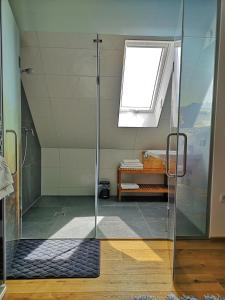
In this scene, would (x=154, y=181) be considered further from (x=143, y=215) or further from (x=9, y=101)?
(x=9, y=101)

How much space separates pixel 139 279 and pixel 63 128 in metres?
2.71

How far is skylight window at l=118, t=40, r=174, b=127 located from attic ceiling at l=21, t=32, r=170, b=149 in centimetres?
14

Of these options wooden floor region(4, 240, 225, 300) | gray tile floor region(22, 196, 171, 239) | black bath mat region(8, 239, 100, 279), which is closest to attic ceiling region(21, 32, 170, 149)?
gray tile floor region(22, 196, 171, 239)

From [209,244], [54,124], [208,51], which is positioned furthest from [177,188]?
[54,124]

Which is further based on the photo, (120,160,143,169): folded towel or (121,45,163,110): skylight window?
(120,160,143,169): folded towel

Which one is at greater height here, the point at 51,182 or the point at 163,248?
the point at 51,182

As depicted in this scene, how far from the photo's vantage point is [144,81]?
12.6 ft

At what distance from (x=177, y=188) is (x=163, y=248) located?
0.62 metres

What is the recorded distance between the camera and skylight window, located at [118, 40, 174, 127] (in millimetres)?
3389

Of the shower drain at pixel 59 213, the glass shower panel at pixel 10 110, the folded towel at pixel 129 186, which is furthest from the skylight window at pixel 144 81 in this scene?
the shower drain at pixel 59 213

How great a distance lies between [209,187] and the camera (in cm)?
278

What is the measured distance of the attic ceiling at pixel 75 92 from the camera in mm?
3035

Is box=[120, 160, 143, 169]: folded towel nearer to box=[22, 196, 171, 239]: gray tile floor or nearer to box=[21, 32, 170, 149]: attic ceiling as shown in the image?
box=[21, 32, 170, 149]: attic ceiling

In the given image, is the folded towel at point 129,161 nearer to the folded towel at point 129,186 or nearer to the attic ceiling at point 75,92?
the attic ceiling at point 75,92
